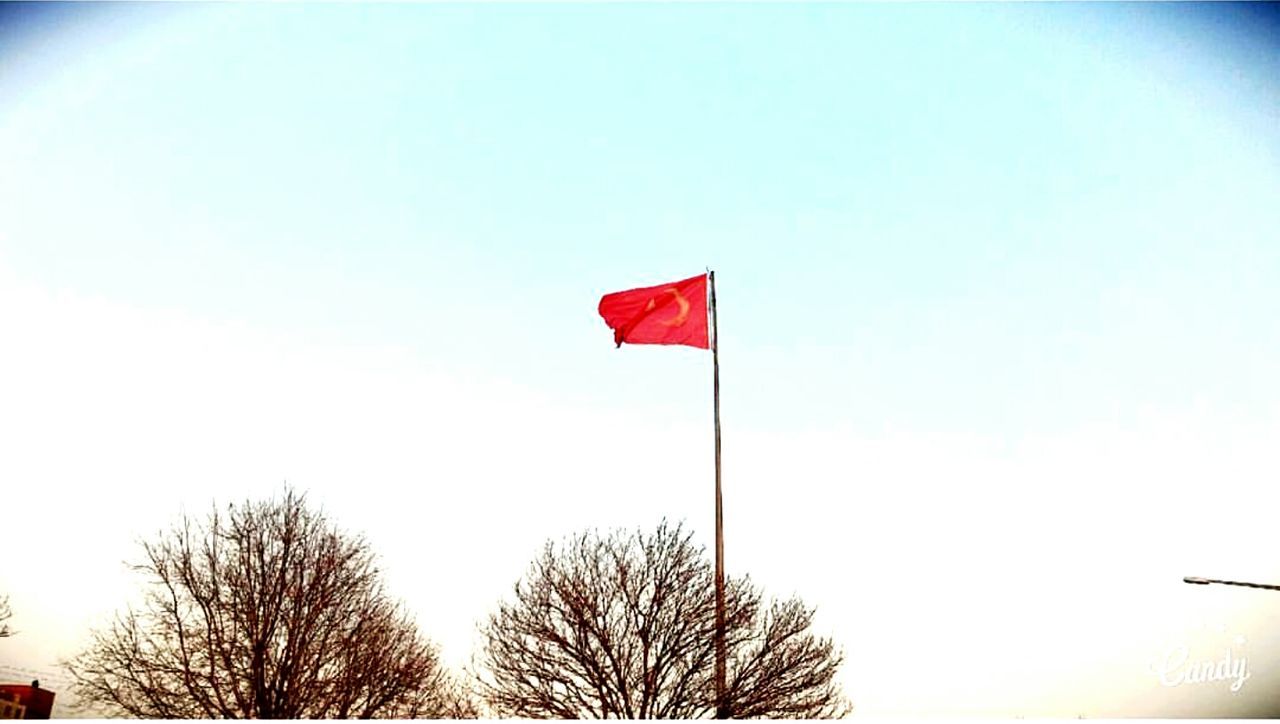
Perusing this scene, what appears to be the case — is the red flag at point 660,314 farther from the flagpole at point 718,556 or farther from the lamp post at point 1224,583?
the lamp post at point 1224,583

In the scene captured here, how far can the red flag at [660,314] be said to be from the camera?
57.8 feet

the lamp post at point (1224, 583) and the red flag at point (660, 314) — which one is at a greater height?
the red flag at point (660, 314)

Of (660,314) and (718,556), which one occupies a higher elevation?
(660,314)

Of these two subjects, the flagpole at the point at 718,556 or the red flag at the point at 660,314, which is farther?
the red flag at the point at 660,314

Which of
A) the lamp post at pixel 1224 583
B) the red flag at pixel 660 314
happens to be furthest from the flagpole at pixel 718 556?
the lamp post at pixel 1224 583

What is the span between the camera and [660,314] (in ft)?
58.3

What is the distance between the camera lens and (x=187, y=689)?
2534 cm

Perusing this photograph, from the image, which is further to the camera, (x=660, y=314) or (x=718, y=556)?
(x=660, y=314)

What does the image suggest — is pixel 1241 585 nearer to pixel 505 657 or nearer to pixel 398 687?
pixel 505 657

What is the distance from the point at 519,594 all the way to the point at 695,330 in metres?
11.1

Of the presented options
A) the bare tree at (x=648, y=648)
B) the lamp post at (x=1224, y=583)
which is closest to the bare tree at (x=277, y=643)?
the bare tree at (x=648, y=648)

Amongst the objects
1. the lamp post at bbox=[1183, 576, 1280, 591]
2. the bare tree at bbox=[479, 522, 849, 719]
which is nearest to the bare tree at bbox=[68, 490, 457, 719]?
the bare tree at bbox=[479, 522, 849, 719]

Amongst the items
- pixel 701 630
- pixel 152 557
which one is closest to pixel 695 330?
pixel 701 630

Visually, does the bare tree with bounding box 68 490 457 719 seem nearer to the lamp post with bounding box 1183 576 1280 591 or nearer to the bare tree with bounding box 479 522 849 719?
the bare tree with bounding box 479 522 849 719
